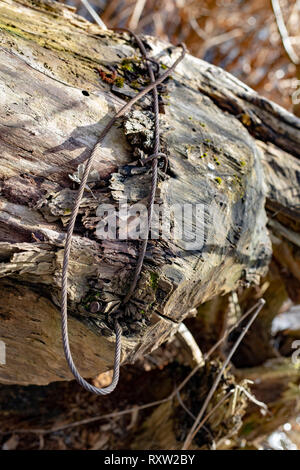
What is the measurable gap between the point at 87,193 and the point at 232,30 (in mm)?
3779

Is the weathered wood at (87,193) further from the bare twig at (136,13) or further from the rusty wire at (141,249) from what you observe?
the bare twig at (136,13)

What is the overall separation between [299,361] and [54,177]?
2687 mm

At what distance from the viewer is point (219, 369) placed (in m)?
2.27

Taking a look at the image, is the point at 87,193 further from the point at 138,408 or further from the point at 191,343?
the point at 138,408

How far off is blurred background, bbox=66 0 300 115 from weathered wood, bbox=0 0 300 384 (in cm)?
243

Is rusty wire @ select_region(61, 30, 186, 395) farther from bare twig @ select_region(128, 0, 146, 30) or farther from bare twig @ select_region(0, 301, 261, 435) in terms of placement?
bare twig @ select_region(128, 0, 146, 30)

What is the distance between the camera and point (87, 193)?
4.13 feet

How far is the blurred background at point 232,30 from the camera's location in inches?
148

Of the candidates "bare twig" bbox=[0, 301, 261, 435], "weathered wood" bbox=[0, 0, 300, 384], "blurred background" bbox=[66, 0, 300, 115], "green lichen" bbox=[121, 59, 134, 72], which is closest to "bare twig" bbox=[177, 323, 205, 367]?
"bare twig" bbox=[0, 301, 261, 435]

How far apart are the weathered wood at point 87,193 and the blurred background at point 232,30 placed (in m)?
2.43

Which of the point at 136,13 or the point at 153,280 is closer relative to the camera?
the point at 153,280

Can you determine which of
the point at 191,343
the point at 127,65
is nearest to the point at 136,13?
the point at 127,65

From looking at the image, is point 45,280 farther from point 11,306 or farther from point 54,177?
point 54,177
